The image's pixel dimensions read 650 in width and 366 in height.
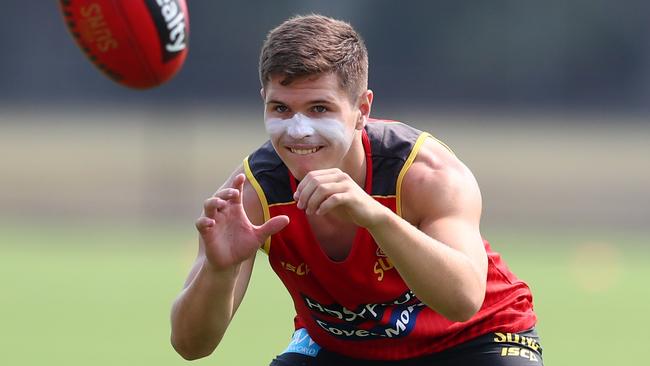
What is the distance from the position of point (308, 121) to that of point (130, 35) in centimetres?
124

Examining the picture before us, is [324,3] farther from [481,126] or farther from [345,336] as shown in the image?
[345,336]

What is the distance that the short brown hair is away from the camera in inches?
195

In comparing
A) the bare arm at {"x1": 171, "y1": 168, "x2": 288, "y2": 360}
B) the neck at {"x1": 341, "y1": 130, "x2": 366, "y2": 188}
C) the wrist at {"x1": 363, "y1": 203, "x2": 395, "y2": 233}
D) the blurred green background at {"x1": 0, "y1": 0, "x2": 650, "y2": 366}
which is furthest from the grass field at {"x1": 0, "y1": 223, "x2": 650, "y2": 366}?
the wrist at {"x1": 363, "y1": 203, "x2": 395, "y2": 233}

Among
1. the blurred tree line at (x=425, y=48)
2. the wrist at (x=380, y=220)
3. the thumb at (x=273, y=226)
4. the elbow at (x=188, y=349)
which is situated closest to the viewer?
the wrist at (x=380, y=220)

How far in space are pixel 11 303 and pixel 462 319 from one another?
7563 millimetres

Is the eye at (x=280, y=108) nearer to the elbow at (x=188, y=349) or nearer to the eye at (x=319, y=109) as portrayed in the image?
the eye at (x=319, y=109)

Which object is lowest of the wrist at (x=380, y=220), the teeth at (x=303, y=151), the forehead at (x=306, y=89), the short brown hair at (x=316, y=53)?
the wrist at (x=380, y=220)

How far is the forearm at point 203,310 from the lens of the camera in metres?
5.10

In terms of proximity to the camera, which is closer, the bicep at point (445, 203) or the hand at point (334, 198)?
the hand at point (334, 198)

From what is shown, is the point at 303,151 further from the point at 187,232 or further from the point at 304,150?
the point at 187,232

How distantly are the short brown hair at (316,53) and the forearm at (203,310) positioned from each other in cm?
82

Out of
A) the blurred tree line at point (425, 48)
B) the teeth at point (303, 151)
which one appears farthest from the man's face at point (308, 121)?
the blurred tree line at point (425, 48)

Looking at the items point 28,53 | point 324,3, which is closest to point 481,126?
point 324,3

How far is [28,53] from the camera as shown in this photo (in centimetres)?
2497
